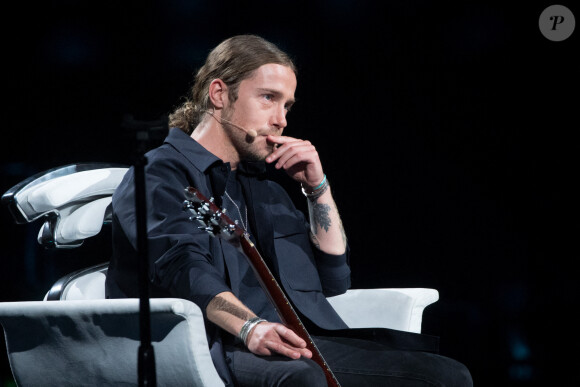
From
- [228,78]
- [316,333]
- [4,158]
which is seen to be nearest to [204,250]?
[316,333]

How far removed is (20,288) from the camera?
126 inches

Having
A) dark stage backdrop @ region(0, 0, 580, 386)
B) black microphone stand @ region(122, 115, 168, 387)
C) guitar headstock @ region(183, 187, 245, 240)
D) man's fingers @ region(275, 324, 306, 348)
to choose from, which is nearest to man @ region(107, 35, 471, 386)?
man's fingers @ region(275, 324, 306, 348)

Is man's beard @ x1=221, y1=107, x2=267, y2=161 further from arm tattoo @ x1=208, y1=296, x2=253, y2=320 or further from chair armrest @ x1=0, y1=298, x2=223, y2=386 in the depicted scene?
chair armrest @ x1=0, y1=298, x2=223, y2=386

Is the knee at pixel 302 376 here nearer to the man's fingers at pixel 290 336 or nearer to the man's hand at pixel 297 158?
the man's fingers at pixel 290 336

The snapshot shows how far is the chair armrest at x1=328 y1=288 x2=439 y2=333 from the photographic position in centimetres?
210

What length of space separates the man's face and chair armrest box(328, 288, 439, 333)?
53 centimetres

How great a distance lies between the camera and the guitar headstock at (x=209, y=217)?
1.56 m

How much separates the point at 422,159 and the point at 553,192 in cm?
59

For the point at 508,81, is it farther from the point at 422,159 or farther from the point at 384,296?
the point at 384,296

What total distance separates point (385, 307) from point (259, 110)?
0.70 metres

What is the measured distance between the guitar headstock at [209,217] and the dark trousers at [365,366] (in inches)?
11.5

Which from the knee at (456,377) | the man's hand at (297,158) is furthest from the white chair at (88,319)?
the man's hand at (297,158)

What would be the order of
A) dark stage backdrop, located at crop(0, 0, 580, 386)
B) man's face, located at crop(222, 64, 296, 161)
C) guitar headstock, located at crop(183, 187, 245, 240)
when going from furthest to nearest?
dark stage backdrop, located at crop(0, 0, 580, 386)
man's face, located at crop(222, 64, 296, 161)
guitar headstock, located at crop(183, 187, 245, 240)

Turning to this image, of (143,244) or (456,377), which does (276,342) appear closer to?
(143,244)
